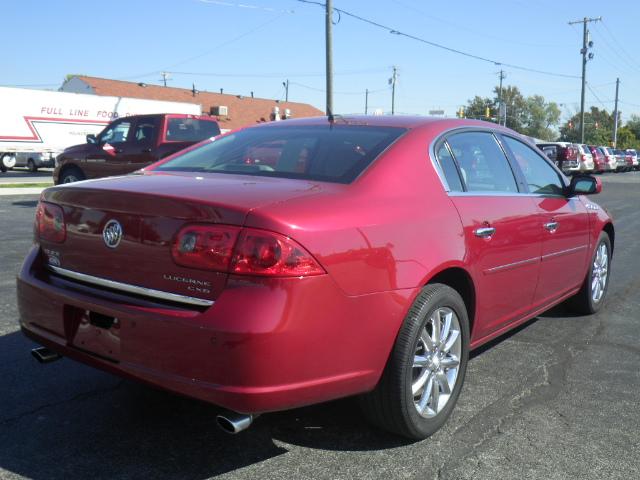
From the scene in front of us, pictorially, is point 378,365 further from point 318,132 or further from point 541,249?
point 541,249

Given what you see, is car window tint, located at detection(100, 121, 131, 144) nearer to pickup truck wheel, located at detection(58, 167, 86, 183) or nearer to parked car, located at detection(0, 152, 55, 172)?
pickup truck wheel, located at detection(58, 167, 86, 183)

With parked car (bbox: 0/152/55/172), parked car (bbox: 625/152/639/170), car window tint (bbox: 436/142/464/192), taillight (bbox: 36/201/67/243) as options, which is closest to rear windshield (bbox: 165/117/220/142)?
taillight (bbox: 36/201/67/243)

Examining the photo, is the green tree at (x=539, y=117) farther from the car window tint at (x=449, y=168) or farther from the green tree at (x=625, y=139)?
the car window tint at (x=449, y=168)

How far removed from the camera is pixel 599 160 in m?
42.1

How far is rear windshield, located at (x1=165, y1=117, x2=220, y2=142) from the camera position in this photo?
12.5m

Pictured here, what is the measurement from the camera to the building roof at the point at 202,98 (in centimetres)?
4981

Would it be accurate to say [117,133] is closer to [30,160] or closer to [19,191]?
[19,191]

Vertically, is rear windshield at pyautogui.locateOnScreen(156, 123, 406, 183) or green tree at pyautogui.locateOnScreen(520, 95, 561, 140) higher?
green tree at pyautogui.locateOnScreen(520, 95, 561, 140)

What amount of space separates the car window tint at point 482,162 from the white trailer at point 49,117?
28.4m

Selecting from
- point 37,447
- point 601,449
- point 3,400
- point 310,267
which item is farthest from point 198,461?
point 601,449

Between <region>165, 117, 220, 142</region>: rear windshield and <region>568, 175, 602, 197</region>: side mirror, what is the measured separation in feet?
29.7

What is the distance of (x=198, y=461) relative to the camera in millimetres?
2809

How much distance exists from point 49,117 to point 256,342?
99.5ft

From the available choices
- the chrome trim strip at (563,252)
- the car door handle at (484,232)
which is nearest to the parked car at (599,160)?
the chrome trim strip at (563,252)
